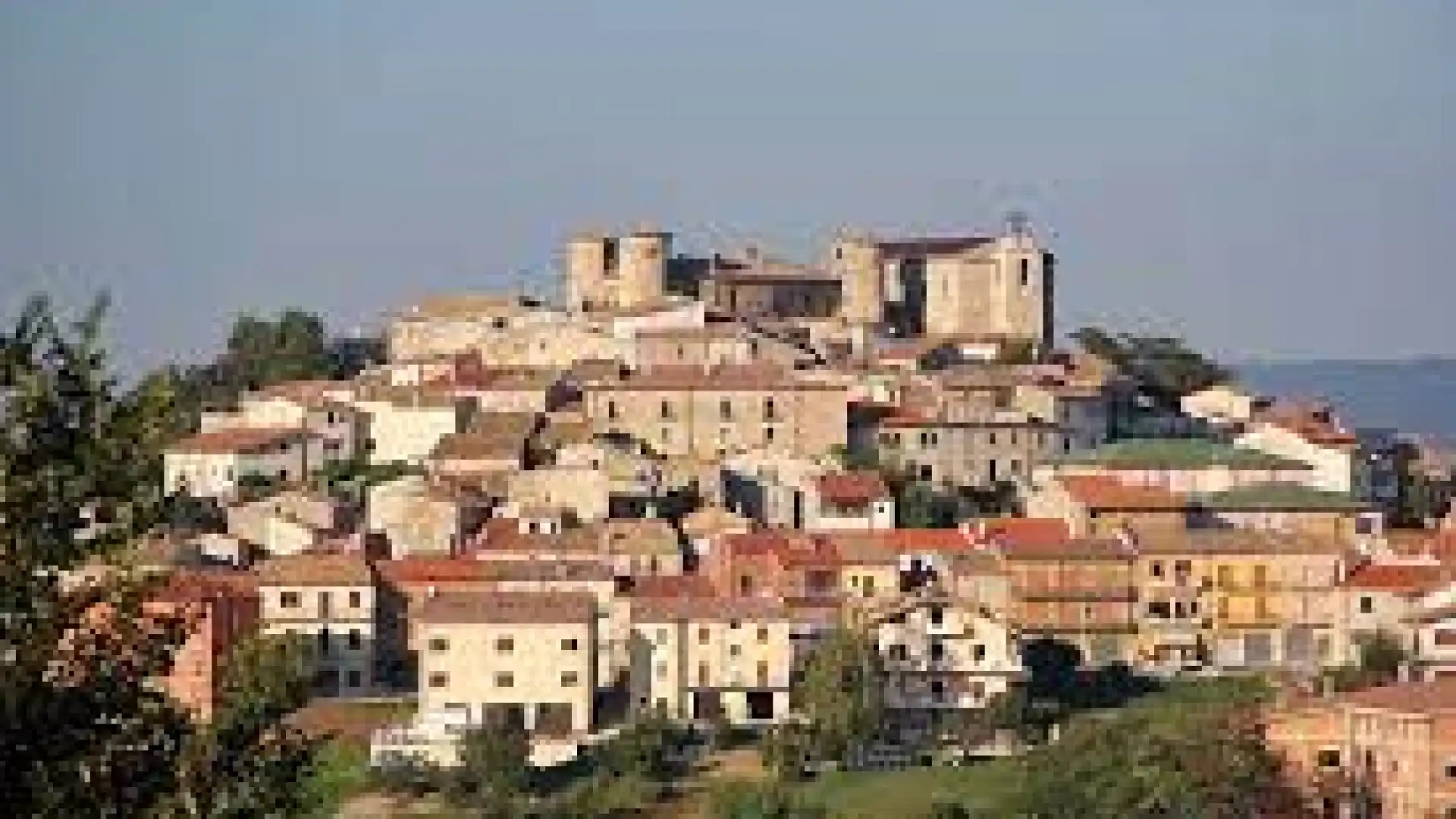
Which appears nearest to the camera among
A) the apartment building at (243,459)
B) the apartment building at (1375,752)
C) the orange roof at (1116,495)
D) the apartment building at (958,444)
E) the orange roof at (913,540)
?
the apartment building at (1375,752)

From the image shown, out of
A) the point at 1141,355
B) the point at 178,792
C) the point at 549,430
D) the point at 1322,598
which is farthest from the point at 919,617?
the point at 178,792

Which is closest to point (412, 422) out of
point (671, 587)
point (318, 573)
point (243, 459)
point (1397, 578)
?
point (243, 459)

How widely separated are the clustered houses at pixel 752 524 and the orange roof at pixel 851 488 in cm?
3

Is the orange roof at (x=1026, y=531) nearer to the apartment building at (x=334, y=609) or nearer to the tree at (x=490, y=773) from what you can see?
the apartment building at (x=334, y=609)

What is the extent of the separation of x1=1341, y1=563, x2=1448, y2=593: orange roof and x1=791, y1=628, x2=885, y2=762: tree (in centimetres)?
568

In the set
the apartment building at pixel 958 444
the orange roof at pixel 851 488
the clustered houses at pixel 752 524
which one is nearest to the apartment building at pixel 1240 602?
the clustered houses at pixel 752 524

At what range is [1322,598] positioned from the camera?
37938 mm

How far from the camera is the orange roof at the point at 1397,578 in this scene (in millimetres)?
37125

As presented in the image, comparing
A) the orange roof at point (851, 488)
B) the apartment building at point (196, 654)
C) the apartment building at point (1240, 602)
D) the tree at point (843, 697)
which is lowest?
the tree at point (843, 697)

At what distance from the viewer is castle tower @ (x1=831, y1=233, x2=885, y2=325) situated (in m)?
51.4

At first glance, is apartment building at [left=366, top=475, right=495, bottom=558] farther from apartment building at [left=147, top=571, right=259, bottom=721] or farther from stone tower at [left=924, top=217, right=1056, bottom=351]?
apartment building at [left=147, top=571, right=259, bottom=721]

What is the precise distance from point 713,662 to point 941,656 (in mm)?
2191

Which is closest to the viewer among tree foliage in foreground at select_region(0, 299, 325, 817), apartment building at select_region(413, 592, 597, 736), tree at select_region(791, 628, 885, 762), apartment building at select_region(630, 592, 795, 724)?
tree foliage in foreground at select_region(0, 299, 325, 817)

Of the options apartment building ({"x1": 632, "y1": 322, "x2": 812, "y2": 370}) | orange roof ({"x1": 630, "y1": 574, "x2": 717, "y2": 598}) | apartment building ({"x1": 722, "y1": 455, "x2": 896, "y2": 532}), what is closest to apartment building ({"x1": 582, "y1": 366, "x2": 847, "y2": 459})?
apartment building ({"x1": 722, "y1": 455, "x2": 896, "y2": 532})
